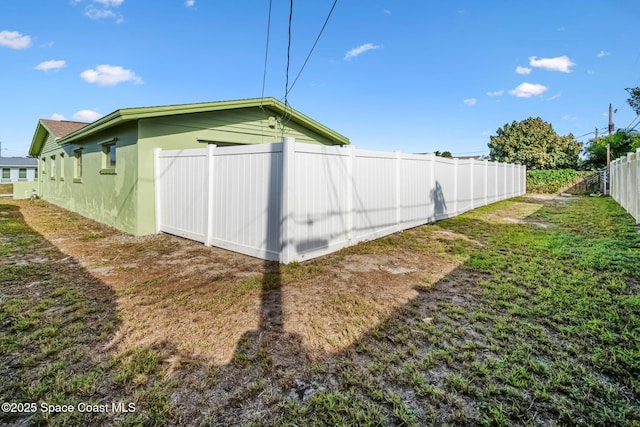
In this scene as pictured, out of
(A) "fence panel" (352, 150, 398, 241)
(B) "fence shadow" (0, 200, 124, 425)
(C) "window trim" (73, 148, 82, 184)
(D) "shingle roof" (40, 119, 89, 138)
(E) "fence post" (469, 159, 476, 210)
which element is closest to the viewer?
(B) "fence shadow" (0, 200, 124, 425)

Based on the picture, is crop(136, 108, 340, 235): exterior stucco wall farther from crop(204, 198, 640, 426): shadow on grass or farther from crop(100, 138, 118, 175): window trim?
crop(204, 198, 640, 426): shadow on grass


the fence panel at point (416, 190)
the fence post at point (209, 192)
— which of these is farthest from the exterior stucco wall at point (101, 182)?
the fence panel at point (416, 190)

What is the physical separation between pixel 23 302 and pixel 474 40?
50.1ft

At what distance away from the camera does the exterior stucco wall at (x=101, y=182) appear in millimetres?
7262

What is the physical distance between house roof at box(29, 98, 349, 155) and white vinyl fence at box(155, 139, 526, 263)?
930 mm

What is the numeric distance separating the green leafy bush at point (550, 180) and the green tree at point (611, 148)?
9.39 feet

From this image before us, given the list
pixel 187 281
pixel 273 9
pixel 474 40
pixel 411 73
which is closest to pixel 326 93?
pixel 411 73

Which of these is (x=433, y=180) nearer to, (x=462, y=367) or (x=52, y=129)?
(x=462, y=367)

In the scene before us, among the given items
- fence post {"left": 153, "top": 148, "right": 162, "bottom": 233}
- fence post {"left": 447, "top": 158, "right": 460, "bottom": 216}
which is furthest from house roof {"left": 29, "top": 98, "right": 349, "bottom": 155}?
fence post {"left": 447, "top": 158, "right": 460, "bottom": 216}

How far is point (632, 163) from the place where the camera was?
365 inches

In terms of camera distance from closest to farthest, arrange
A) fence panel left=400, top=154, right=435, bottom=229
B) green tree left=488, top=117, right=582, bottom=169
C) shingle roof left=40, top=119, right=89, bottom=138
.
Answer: fence panel left=400, top=154, right=435, bottom=229
shingle roof left=40, top=119, right=89, bottom=138
green tree left=488, top=117, right=582, bottom=169

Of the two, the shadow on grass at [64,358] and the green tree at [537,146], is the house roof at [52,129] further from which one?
→ the green tree at [537,146]

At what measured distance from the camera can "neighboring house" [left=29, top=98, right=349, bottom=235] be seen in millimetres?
6988

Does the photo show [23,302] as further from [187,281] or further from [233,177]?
[233,177]
